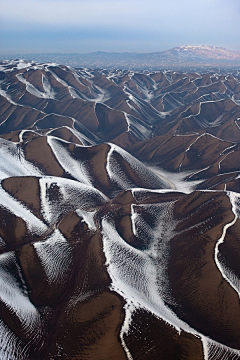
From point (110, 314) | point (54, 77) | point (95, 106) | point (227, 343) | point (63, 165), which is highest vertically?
point (54, 77)

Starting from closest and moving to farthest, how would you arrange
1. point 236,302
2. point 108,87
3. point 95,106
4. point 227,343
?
1. point 227,343
2. point 236,302
3. point 95,106
4. point 108,87

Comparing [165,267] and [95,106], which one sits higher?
[95,106]

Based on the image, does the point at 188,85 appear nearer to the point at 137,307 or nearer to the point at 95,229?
the point at 95,229

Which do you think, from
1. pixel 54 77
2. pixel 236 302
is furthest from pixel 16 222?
pixel 54 77

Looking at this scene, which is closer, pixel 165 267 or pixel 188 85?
pixel 165 267

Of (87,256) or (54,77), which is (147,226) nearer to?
(87,256)

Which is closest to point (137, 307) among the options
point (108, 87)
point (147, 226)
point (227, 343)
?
point (227, 343)

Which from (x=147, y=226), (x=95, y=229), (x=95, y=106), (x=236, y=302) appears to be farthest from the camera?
(x=95, y=106)
